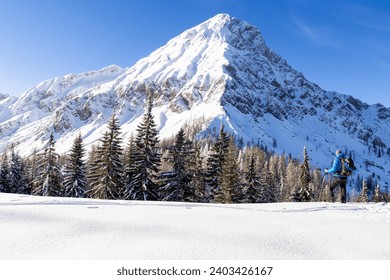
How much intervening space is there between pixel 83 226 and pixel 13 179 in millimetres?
48789

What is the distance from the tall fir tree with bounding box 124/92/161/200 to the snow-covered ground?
19.8 meters

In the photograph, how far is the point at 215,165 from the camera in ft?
115

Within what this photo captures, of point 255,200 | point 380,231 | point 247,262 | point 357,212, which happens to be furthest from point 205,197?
point 247,262

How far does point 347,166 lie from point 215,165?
21.1 meters

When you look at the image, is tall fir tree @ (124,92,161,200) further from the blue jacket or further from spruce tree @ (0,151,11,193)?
spruce tree @ (0,151,11,193)

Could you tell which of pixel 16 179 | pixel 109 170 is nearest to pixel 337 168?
pixel 109 170

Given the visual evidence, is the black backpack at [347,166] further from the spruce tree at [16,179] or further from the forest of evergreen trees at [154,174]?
the spruce tree at [16,179]

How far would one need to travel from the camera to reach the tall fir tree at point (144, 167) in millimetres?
27875

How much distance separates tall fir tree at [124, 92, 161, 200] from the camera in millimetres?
27875

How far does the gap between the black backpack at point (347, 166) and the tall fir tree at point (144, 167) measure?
16.8m

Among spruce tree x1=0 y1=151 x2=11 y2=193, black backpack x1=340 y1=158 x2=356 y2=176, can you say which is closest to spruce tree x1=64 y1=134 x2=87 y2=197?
spruce tree x1=0 y1=151 x2=11 y2=193

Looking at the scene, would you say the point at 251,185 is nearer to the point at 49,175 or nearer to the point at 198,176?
the point at 198,176

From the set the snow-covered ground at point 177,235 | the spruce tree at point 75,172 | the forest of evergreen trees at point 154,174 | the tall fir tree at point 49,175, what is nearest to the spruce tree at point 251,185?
the forest of evergreen trees at point 154,174

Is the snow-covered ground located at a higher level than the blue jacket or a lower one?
lower
